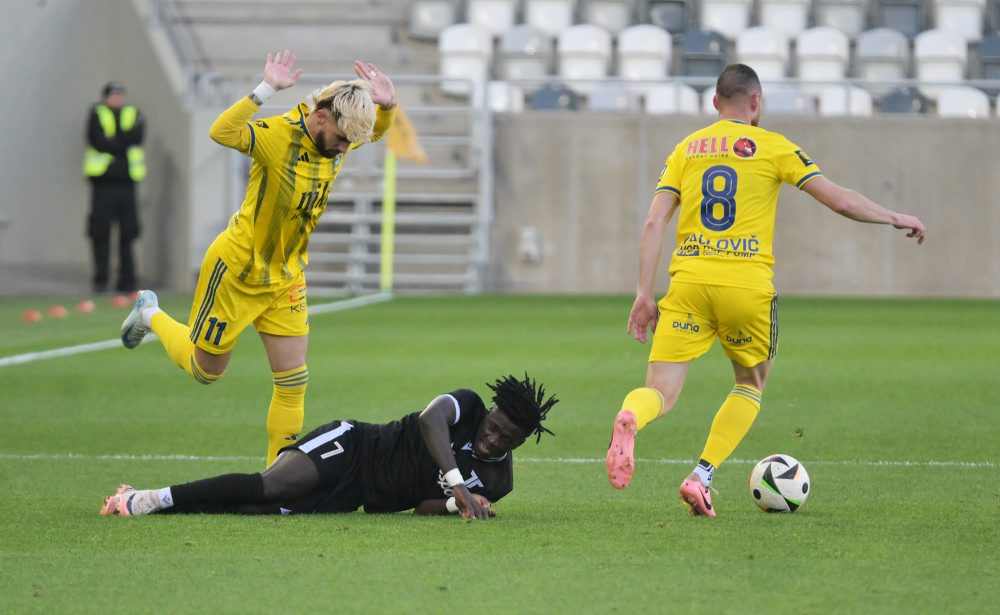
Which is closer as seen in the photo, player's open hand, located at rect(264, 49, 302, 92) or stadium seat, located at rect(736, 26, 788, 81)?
player's open hand, located at rect(264, 49, 302, 92)

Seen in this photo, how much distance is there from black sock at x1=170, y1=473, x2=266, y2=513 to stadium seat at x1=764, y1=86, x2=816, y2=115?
16.4 meters

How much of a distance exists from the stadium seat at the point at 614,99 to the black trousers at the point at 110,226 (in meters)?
6.76

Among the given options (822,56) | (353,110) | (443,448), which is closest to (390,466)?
(443,448)

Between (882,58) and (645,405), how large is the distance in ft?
60.0

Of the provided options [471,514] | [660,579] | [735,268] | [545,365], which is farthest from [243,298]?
[545,365]

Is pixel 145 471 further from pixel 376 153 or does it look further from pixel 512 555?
pixel 376 153

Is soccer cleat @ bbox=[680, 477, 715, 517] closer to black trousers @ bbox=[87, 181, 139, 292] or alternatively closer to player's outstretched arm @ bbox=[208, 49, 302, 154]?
player's outstretched arm @ bbox=[208, 49, 302, 154]

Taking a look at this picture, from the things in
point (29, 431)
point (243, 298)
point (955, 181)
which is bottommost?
point (29, 431)

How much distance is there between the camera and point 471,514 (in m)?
5.66

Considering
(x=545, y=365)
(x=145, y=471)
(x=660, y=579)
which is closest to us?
(x=660, y=579)

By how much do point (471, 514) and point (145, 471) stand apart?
7.60ft

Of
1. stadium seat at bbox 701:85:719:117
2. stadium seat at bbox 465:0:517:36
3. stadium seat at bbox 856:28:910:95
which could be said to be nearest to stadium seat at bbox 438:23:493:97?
stadium seat at bbox 465:0:517:36

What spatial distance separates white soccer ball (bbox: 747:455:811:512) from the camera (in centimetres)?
600

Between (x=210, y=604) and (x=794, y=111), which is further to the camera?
(x=794, y=111)
